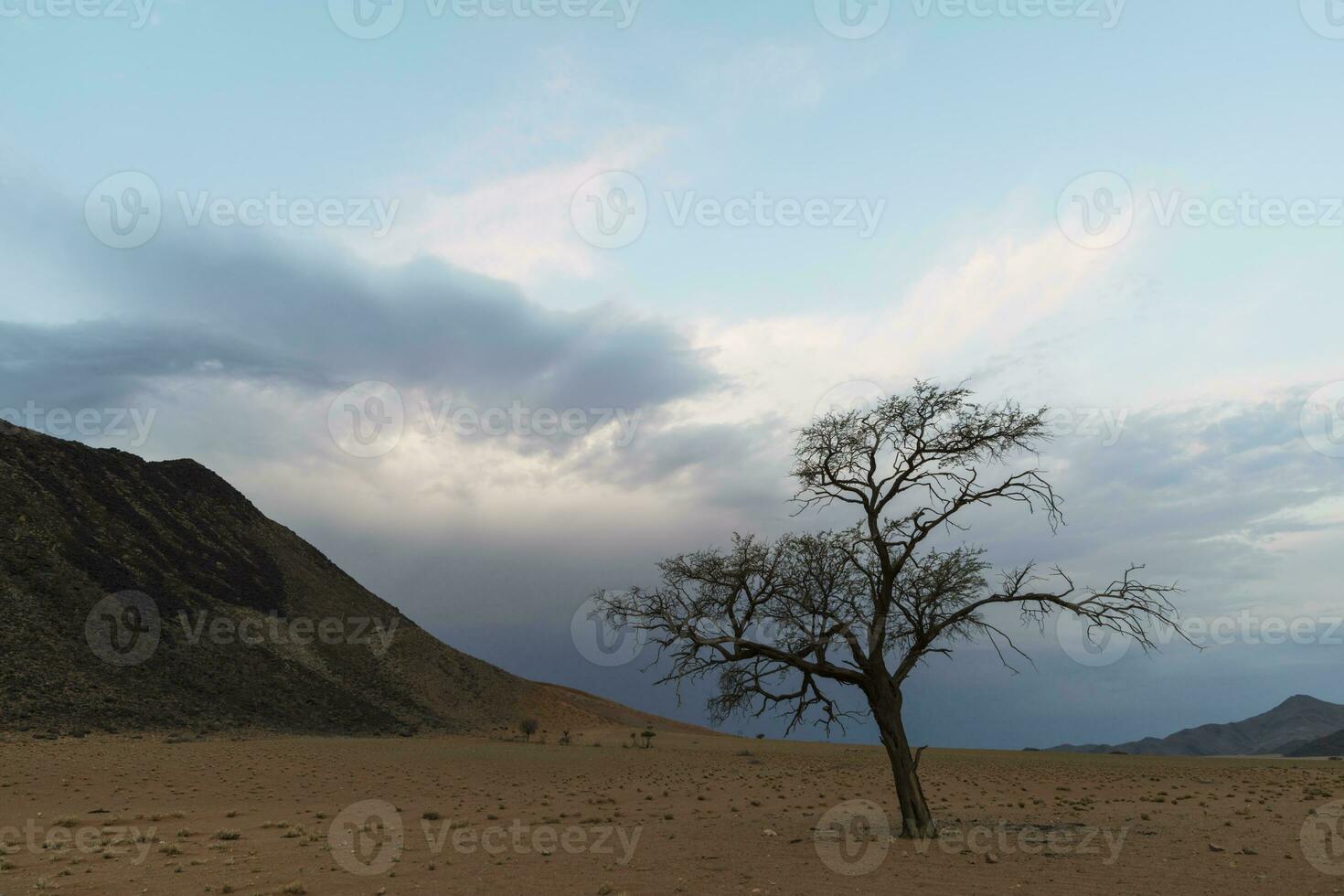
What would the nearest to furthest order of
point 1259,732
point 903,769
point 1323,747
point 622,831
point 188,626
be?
point 903,769
point 622,831
point 188,626
point 1323,747
point 1259,732

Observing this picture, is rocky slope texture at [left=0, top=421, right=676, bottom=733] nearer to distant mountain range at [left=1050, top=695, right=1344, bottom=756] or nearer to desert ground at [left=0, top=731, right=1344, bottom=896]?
desert ground at [left=0, top=731, right=1344, bottom=896]

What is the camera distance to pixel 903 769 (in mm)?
16156

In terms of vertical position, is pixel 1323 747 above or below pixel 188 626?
below

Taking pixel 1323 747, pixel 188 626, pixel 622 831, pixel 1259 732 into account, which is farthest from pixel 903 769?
pixel 1259 732

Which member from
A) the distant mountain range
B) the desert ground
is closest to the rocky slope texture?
the desert ground

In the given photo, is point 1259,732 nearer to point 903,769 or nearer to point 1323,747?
point 1323,747

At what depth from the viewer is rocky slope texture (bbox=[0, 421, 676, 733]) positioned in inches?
2175

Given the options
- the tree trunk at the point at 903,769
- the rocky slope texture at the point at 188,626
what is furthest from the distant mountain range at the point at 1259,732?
the tree trunk at the point at 903,769

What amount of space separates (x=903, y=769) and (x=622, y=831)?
7.26 meters

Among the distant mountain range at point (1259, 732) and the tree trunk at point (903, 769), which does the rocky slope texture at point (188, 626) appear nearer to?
the tree trunk at point (903, 769)

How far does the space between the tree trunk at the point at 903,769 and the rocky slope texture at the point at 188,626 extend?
52969 mm

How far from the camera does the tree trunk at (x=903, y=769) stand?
16.2 m

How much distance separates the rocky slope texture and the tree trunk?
174ft

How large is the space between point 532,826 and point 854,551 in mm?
11161
